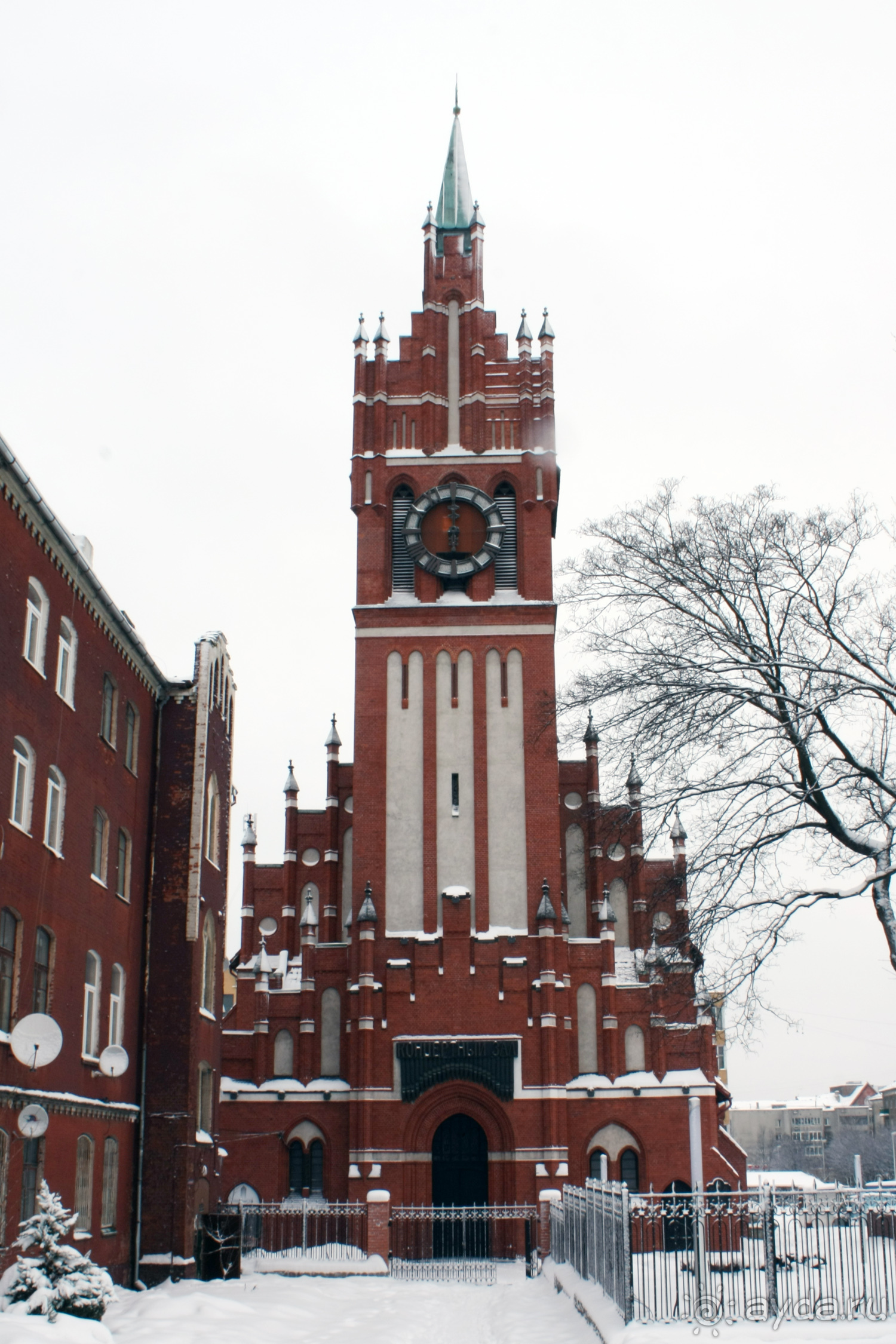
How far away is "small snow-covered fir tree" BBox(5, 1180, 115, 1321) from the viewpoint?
1522 cm

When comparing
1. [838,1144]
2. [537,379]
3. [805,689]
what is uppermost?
[537,379]

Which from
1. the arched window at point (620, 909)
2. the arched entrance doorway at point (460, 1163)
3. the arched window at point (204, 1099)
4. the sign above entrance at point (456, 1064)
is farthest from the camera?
the arched window at point (620, 909)

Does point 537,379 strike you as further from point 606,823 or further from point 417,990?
point 606,823

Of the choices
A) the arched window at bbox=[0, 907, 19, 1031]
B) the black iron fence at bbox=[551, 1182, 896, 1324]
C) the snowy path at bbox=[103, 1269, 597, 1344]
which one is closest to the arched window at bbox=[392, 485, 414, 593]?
the snowy path at bbox=[103, 1269, 597, 1344]

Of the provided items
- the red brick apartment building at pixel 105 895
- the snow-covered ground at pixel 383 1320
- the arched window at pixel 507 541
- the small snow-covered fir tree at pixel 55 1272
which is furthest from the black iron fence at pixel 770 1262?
the arched window at pixel 507 541

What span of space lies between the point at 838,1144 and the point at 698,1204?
399 feet

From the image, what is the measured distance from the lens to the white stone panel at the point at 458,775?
4006 cm

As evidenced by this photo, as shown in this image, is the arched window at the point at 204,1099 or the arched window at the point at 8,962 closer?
the arched window at the point at 8,962

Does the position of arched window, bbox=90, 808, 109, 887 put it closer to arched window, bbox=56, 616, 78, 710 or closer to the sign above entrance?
arched window, bbox=56, 616, 78, 710

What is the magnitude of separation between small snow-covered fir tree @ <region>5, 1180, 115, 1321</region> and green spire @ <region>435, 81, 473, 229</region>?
38.7 m

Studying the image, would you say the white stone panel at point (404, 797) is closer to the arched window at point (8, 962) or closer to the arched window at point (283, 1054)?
the arched window at point (283, 1054)

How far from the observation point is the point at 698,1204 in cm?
1559

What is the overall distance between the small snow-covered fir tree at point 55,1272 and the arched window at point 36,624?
7.94m

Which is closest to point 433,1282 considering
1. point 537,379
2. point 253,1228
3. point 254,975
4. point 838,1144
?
point 253,1228
